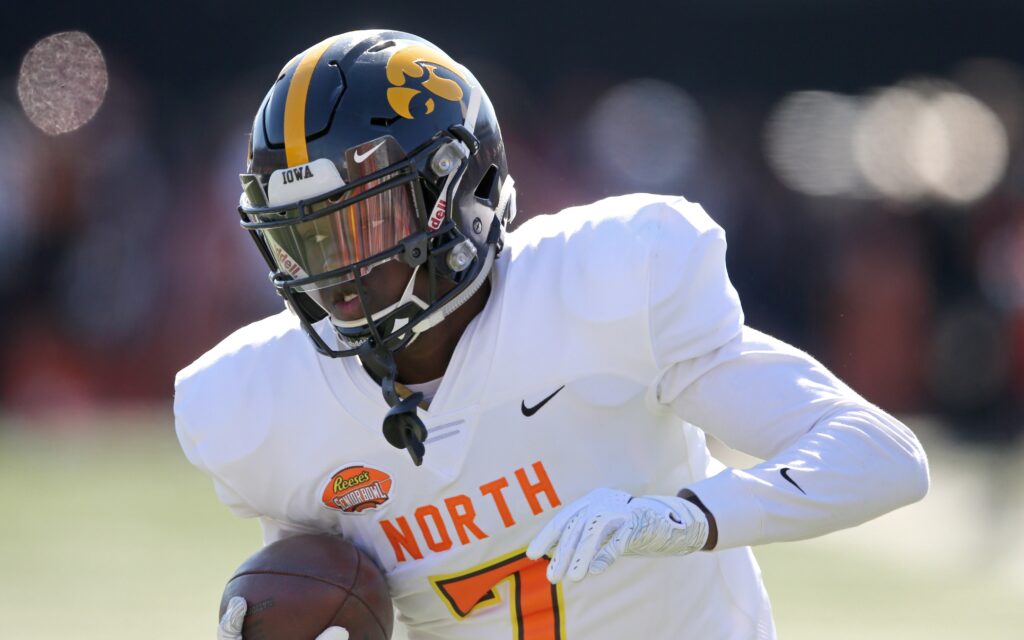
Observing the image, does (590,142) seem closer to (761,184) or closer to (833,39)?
(761,184)

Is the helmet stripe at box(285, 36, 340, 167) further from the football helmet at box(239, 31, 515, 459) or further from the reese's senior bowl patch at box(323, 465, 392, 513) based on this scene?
the reese's senior bowl patch at box(323, 465, 392, 513)

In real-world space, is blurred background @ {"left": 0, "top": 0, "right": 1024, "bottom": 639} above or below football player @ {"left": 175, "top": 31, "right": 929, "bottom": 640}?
below

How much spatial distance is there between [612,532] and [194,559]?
15.1 feet

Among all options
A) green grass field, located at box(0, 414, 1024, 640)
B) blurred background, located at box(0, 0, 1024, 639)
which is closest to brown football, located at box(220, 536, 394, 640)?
green grass field, located at box(0, 414, 1024, 640)

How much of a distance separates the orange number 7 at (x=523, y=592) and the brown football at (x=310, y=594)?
0.16m

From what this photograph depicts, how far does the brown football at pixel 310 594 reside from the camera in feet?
7.92

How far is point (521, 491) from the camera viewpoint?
2455 mm

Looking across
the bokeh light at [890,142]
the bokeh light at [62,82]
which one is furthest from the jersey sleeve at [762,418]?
the bokeh light at [890,142]

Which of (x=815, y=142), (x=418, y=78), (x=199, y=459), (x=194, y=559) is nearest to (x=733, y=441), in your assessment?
(x=418, y=78)

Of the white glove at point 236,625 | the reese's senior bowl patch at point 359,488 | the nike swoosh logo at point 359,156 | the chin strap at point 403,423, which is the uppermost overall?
the nike swoosh logo at point 359,156

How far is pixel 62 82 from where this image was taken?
10.5m

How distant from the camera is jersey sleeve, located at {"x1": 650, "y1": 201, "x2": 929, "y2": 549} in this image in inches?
83.3

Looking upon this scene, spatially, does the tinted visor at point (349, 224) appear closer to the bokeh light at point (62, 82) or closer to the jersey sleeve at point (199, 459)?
the jersey sleeve at point (199, 459)

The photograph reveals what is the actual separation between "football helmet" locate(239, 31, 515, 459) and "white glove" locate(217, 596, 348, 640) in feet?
1.40
